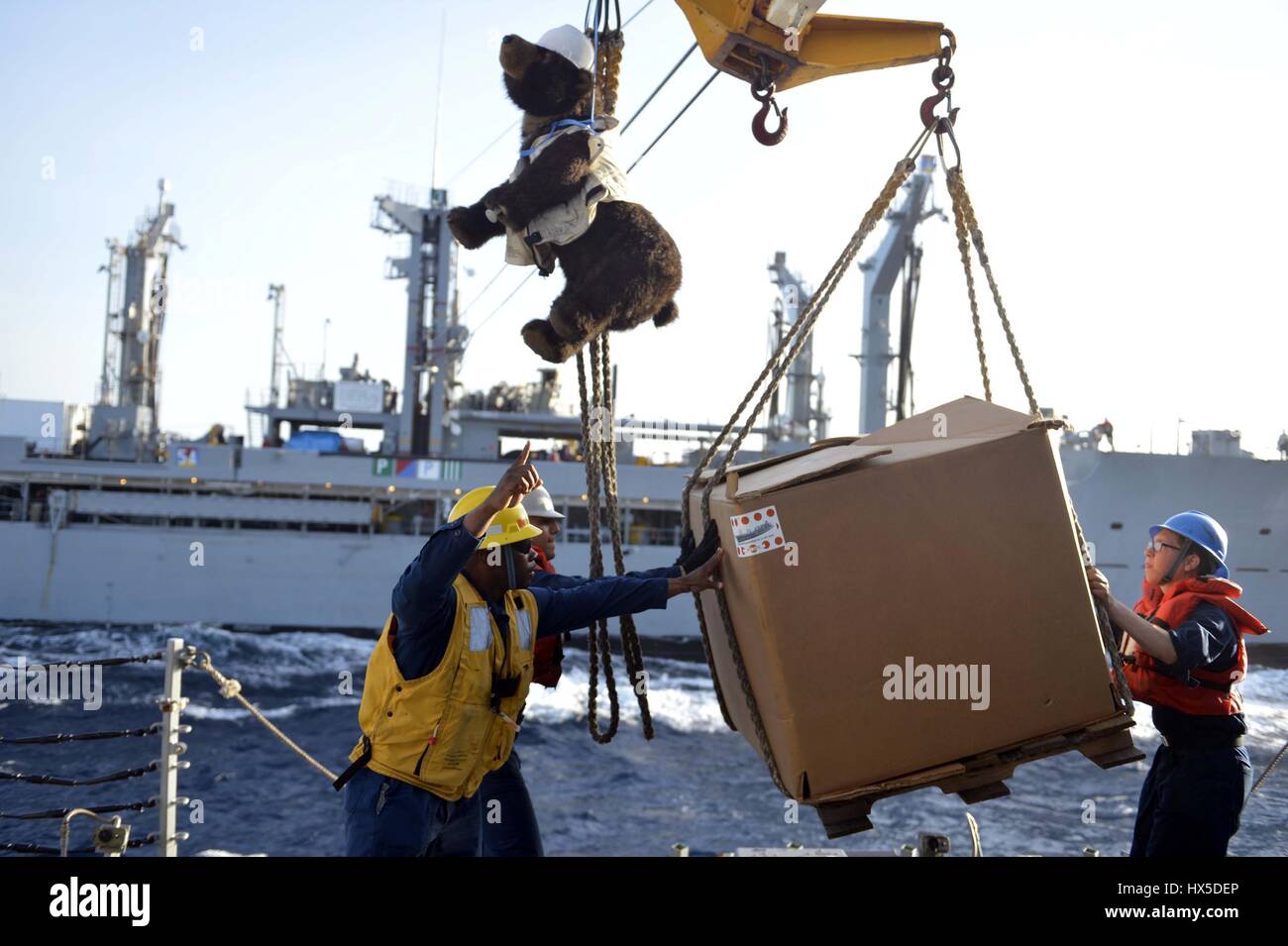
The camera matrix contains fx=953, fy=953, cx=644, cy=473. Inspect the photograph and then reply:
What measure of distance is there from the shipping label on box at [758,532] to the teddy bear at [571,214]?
109 centimetres

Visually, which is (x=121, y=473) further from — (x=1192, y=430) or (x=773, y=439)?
(x=1192, y=430)

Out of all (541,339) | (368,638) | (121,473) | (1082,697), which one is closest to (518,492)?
(541,339)

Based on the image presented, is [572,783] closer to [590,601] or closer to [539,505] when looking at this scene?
[539,505]

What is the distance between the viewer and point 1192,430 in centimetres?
2292

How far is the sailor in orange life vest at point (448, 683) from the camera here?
276 centimetres

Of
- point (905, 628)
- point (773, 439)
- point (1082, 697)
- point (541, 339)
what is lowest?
point (1082, 697)

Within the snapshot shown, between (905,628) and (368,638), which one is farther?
(368,638)

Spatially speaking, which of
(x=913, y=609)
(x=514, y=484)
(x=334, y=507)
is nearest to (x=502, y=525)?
(x=514, y=484)

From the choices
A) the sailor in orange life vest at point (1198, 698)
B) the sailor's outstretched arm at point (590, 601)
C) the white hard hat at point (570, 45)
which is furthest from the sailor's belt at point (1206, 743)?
the white hard hat at point (570, 45)

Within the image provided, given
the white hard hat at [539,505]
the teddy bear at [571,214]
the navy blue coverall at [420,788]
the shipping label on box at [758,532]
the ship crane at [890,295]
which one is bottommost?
the navy blue coverall at [420,788]

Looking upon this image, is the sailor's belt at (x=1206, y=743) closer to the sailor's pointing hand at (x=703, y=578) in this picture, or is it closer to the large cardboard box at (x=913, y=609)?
the large cardboard box at (x=913, y=609)

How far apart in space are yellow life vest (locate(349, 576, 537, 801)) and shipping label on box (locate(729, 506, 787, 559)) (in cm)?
85
